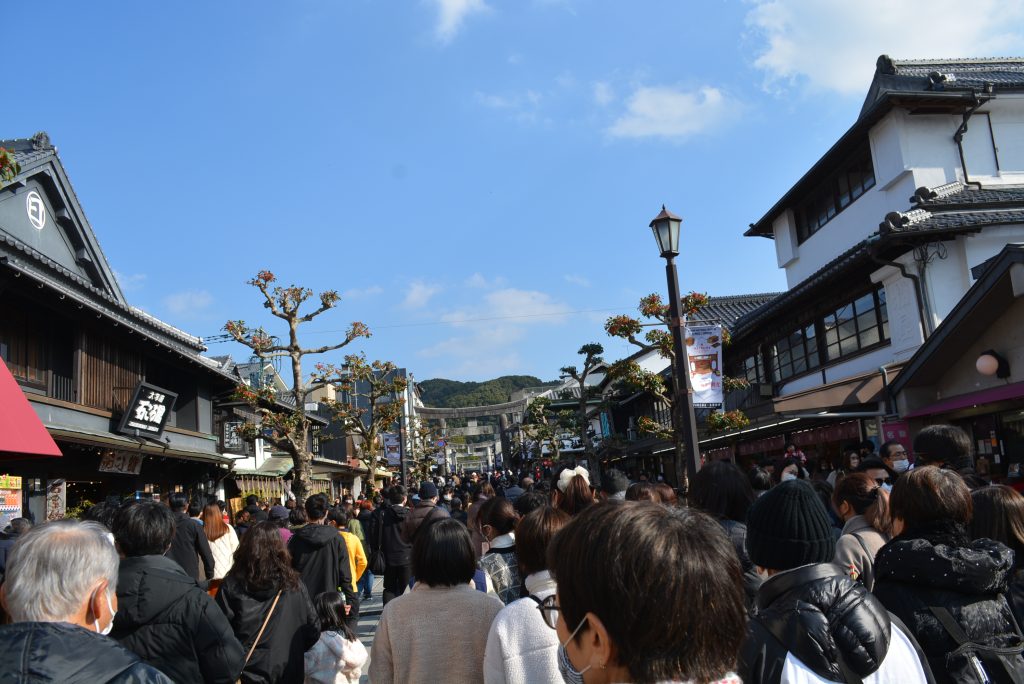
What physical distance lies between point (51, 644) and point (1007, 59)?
2612 centimetres

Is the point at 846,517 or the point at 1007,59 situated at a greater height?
the point at 1007,59

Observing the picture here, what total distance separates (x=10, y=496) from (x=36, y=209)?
22.5 ft

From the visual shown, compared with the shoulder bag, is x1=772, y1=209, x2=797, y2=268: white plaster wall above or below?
above

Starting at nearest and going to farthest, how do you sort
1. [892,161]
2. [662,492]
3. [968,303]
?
[662,492] → [968,303] → [892,161]

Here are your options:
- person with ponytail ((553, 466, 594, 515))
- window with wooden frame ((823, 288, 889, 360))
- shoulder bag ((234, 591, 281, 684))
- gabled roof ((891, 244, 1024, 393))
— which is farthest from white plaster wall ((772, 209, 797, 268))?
shoulder bag ((234, 591, 281, 684))

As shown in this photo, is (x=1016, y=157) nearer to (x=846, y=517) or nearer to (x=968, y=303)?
(x=968, y=303)

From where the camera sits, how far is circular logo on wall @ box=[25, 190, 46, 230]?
53.0 feet

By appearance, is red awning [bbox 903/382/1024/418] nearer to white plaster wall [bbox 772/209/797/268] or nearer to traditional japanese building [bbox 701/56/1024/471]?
traditional japanese building [bbox 701/56/1024/471]

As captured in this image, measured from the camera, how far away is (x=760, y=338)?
2283 cm

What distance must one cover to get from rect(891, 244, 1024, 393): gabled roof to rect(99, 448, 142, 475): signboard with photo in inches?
612

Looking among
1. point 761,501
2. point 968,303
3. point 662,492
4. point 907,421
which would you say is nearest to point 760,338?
point 907,421

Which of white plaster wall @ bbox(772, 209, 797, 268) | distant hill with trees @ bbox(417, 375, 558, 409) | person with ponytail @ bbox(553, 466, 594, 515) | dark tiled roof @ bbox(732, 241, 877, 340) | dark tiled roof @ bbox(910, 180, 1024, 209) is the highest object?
distant hill with trees @ bbox(417, 375, 558, 409)

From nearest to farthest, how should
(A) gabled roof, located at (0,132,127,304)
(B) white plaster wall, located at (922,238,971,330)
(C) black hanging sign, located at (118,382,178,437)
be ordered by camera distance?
(B) white plaster wall, located at (922,238,971,330), (A) gabled roof, located at (0,132,127,304), (C) black hanging sign, located at (118,382,178,437)

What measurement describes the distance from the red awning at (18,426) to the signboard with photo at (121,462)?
10640mm
